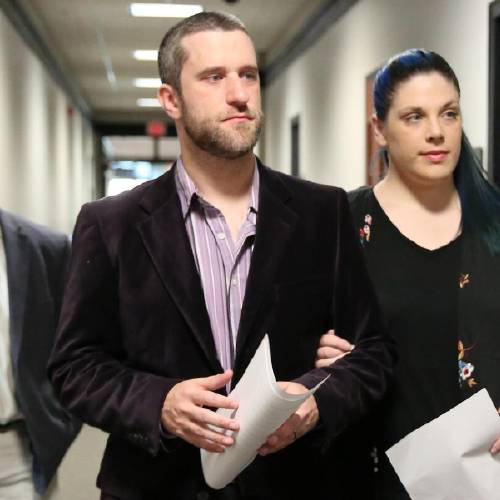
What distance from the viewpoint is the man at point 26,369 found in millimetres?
1949

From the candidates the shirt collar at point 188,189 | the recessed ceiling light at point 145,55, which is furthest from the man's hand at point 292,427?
the recessed ceiling light at point 145,55

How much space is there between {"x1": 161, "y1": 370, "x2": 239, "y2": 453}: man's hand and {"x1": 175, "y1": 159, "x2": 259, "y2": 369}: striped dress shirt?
171 millimetres

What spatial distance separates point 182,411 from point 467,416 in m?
0.63

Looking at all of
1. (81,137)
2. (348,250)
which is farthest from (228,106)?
(81,137)

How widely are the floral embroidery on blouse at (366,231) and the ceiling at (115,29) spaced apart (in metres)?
6.84

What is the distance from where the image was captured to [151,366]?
58.0 inches

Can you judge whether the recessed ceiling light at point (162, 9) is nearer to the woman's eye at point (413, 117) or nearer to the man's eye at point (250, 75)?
the woman's eye at point (413, 117)

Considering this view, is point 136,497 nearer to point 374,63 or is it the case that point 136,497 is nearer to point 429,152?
point 429,152

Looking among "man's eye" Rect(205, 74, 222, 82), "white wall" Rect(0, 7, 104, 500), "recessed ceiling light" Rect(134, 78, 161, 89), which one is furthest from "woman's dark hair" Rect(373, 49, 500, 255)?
"recessed ceiling light" Rect(134, 78, 161, 89)

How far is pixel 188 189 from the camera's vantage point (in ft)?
5.20

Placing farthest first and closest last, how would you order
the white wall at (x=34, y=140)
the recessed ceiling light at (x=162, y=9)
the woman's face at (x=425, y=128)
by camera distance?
the recessed ceiling light at (x=162, y=9) < the white wall at (x=34, y=140) < the woman's face at (x=425, y=128)

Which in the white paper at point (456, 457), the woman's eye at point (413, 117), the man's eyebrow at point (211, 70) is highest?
the man's eyebrow at point (211, 70)

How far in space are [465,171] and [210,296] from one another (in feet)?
2.55

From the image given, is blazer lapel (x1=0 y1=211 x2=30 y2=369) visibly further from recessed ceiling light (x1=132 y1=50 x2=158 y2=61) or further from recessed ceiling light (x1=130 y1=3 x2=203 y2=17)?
recessed ceiling light (x1=132 y1=50 x2=158 y2=61)
